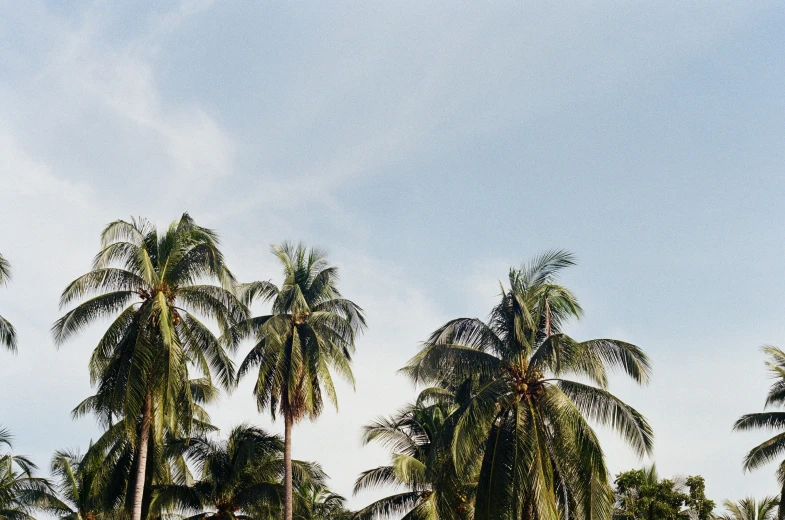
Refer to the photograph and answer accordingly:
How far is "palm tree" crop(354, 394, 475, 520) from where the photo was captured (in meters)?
29.7

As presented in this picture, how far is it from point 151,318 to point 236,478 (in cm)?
1030

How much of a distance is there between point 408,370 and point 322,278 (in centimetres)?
935

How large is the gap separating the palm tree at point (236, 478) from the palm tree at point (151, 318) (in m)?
6.14

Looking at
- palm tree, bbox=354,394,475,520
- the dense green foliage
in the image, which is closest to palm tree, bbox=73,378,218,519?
the dense green foliage

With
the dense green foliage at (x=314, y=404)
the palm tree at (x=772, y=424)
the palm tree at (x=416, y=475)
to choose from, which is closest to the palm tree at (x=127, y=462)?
the dense green foliage at (x=314, y=404)

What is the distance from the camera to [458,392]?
29.6 m

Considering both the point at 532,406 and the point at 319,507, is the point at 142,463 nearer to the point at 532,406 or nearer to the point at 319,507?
the point at 532,406

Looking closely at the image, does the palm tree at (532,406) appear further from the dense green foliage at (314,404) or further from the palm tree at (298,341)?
the palm tree at (298,341)

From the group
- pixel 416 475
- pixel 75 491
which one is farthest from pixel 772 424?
pixel 75 491

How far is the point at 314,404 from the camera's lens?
104 ft

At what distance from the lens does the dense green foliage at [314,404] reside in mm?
21953

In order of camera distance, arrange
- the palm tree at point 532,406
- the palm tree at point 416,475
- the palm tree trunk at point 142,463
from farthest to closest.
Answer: the palm tree at point 416,475 → the palm tree trunk at point 142,463 → the palm tree at point 532,406

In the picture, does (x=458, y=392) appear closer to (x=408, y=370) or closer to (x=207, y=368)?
(x=408, y=370)

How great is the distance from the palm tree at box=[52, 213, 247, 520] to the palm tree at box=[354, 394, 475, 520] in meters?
8.00
